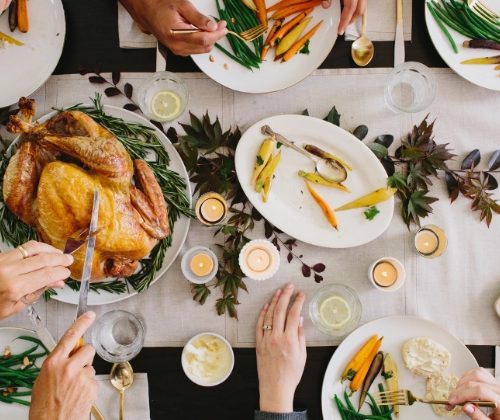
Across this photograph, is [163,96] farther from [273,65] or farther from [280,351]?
[280,351]

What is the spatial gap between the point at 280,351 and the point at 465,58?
1.22 meters

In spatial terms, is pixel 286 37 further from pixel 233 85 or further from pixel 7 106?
pixel 7 106

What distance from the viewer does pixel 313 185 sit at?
1864mm

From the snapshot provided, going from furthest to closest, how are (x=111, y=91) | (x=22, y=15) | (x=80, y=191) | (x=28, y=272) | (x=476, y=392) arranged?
(x=111, y=91)
(x=22, y=15)
(x=476, y=392)
(x=80, y=191)
(x=28, y=272)

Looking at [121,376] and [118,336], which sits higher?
[118,336]

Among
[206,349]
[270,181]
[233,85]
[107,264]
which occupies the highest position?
[233,85]

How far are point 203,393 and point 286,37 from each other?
130 cm

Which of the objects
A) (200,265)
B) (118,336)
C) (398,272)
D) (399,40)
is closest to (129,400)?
(118,336)

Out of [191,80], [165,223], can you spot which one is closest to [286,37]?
[191,80]

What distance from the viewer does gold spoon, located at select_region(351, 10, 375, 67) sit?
1851mm

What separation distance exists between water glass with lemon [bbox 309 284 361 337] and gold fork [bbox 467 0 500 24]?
1060mm

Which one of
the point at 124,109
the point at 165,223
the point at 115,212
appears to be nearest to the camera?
the point at 115,212

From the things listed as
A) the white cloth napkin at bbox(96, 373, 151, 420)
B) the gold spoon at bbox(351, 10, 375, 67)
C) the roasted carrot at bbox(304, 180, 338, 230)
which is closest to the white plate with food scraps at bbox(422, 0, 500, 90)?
the gold spoon at bbox(351, 10, 375, 67)

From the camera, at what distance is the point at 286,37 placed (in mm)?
1798
